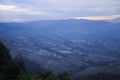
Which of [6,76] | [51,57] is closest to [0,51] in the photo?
[6,76]

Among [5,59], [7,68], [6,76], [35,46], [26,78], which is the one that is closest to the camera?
[26,78]

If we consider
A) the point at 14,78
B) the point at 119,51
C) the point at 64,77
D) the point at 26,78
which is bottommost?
the point at 119,51

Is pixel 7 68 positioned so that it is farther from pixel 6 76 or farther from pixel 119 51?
pixel 119 51

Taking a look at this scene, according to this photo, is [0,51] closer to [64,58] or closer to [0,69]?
[0,69]

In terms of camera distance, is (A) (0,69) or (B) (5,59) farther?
(B) (5,59)

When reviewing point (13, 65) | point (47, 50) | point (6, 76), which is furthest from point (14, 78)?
point (47, 50)

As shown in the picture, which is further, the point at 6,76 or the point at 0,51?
the point at 0,51

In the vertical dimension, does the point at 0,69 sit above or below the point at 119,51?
above

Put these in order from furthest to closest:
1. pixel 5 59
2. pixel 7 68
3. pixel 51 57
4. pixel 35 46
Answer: pixel 35 46
pixel 51 57
pixel 5 59
pixel 7 68

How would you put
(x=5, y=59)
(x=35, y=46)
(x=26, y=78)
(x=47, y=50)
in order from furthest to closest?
(x=35, y=46)
(x=47, y=50)
(x=5, y=59)
(x=26, y=78)
